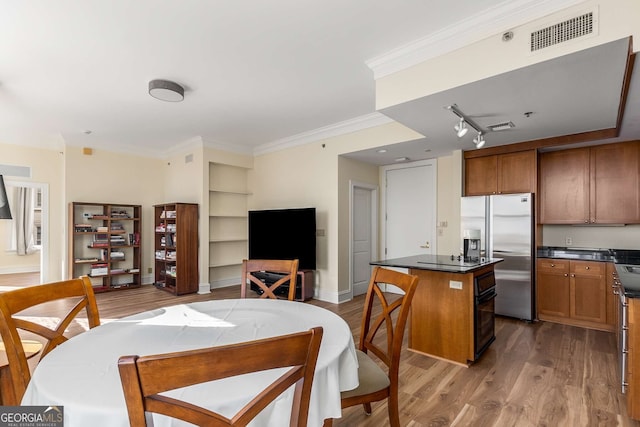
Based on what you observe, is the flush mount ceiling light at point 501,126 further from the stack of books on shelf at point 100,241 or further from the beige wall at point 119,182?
the stack of books on shelf at point 100,241

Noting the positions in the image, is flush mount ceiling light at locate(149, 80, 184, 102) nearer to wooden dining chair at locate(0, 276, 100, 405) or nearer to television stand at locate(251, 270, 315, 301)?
wooden dining chair at locate(0, 276, 100, 405)

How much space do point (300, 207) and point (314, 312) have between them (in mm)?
3890

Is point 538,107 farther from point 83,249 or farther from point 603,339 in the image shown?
point 83,249

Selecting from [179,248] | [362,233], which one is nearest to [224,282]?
[179,248]

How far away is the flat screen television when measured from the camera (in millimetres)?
5211

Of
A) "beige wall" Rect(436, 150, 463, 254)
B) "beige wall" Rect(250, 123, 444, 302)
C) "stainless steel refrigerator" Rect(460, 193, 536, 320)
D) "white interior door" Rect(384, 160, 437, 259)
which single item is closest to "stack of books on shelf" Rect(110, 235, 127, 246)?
"beige wall" Rect(250, 123, 444, 302)

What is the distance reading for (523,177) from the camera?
425 cm

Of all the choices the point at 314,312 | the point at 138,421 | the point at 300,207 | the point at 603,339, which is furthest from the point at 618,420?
the point at 300,207

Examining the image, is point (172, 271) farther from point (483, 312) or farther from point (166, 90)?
point (483, 312)

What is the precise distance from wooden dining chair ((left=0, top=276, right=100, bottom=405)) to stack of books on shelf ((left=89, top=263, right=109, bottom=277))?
15.6 feet

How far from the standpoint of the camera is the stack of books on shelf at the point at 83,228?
5820 millimetres

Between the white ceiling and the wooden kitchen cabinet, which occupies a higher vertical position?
the white ceiling

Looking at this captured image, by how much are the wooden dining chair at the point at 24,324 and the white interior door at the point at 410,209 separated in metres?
4.77

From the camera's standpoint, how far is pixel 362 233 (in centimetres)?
577
